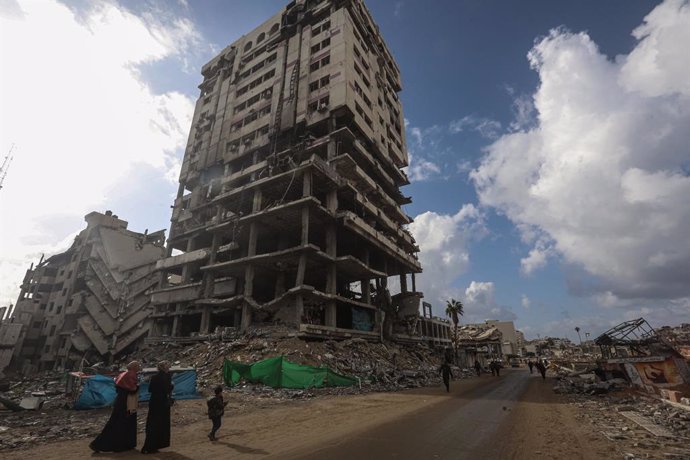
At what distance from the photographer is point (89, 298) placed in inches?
1993

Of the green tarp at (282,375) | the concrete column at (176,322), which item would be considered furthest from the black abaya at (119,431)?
the concrete column at (176,322)

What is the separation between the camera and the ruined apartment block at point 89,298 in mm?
45062

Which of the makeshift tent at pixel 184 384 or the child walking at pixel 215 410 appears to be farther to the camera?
the makeshift tent at pixel 184 384

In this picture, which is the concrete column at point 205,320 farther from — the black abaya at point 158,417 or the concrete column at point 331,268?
the black abaya at point 158,417

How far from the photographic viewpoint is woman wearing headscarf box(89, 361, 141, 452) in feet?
19.7

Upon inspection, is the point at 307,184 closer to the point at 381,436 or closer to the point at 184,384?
the point at 184,384

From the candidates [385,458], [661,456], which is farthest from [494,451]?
[661,456]

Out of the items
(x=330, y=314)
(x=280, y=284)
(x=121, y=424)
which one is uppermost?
(x=280, y=284)

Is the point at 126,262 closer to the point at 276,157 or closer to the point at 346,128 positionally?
the point at 276,157

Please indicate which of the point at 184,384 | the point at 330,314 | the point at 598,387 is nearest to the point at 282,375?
the point at 184,384

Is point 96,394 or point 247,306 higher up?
point 247,306

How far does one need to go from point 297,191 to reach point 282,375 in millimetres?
22358

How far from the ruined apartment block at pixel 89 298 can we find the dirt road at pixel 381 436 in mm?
41411

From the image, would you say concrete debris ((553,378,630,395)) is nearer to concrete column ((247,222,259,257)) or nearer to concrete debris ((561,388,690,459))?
concrete debris ((561,388,690,459))
